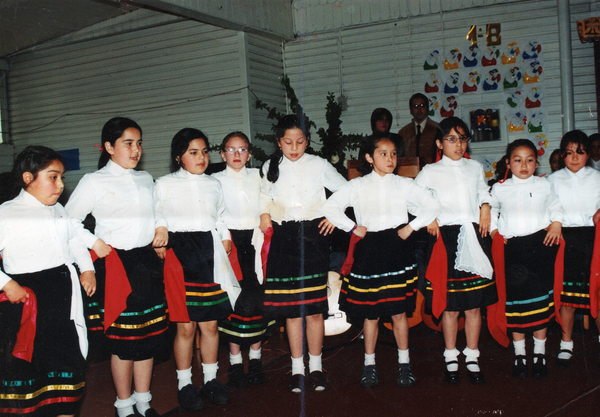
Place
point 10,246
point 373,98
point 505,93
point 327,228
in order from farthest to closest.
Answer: point 373,98 → point 505,93 → point 327,228 → point 10,246

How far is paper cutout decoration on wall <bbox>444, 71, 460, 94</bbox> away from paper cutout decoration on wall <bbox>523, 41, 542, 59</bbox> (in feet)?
2.58

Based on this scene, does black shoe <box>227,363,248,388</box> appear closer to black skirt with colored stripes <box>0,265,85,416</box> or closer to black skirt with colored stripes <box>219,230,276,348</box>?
black skirt with colored stripes <box>219,230,276,348</box>

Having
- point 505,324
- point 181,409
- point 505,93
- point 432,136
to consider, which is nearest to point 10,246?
point 181,409

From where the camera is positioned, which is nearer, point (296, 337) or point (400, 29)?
point (296, 337)

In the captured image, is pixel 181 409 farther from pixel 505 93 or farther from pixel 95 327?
pixel 505 93

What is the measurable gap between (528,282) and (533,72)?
3.80m

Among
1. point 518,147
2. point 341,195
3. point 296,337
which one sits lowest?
point 296,337

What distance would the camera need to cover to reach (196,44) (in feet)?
21.8

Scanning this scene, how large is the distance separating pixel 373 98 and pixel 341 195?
3.95m

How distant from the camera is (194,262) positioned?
108 inches

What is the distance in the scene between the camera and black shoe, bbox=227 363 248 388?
307cm

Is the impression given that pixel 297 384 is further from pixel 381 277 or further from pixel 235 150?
pixel 235 150

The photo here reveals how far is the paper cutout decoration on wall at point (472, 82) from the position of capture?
6.06 metres

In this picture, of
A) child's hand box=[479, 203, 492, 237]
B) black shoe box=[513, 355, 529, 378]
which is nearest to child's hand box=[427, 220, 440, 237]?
child's hand box=[479, 203, 492, 237]
